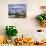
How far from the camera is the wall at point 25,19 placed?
281 cm

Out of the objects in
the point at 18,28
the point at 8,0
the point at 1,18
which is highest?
the point at 8,0

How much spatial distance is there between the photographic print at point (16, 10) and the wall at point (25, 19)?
51 mm

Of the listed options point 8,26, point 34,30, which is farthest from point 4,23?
point 34,30

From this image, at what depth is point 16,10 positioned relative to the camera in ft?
9.25

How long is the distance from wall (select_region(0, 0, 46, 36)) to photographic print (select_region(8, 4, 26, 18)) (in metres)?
0.05

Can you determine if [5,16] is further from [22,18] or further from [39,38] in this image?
[39,38]

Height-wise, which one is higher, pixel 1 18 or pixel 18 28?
pixel 1 18

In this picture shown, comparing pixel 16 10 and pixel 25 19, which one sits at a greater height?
pixel 16 10

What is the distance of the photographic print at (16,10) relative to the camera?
281 cm

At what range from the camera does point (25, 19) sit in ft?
9.33

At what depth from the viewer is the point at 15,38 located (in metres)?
2.82

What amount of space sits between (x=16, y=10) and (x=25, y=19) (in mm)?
218

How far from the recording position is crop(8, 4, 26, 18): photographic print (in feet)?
9.22

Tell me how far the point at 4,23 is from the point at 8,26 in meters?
0.09
